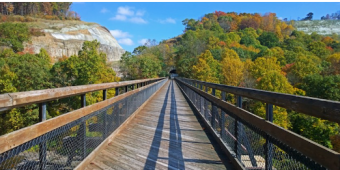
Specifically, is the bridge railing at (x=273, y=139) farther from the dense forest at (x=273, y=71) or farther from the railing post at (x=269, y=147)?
the dense forest at (x=273, y=71)

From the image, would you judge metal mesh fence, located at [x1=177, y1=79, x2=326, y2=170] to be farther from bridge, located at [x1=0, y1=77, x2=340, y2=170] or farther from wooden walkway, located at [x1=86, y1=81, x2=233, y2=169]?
wooden walkway, located at [x1=86, y1=81, x2=233, y2=169]

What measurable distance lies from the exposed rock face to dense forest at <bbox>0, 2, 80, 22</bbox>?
72.8 feet

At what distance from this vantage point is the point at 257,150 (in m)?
2.89

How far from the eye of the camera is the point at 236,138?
137 inches

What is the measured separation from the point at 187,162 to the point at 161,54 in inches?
4668

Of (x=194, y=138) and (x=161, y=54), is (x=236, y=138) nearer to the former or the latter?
(x=194, y=138)

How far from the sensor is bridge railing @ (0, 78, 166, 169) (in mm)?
1780

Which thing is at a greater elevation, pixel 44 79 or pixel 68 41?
pixel 68 41

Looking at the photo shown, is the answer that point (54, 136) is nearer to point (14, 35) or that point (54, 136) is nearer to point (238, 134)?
point (238, 134)

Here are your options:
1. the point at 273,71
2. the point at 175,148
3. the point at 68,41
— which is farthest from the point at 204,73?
the point at 68,41

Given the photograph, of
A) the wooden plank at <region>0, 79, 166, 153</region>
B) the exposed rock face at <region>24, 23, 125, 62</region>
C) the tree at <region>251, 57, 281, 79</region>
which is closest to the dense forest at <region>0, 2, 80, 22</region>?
the exposed rock face at <region>24, 23, 125, 62</region>

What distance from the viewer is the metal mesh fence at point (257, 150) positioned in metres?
1.90

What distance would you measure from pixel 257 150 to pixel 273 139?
707 millimetres

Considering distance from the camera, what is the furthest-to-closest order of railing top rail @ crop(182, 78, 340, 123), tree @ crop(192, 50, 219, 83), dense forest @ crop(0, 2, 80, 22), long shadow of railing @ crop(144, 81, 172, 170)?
dense forest @ crop(0, 2, 80, 22) < tree @ crop(192, 50, 219, 83) < long shadow of railing @ crop(144, 81, 172, 170) < railing top rail @ crop(182, 78, 340, 123)
